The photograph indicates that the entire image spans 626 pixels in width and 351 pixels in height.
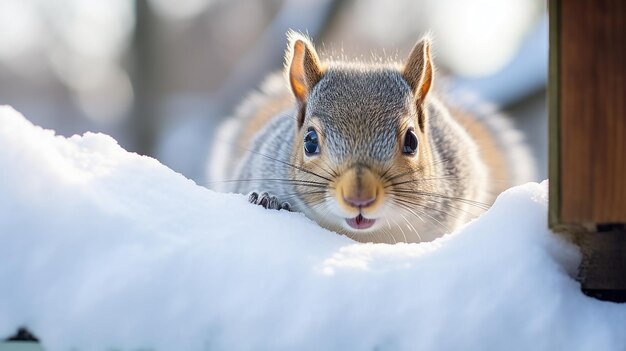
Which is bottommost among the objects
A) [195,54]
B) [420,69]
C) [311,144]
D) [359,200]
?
[359,200]

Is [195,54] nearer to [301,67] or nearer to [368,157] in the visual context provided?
[301,67]

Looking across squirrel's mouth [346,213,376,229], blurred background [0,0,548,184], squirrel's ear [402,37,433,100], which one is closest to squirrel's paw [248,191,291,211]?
squirrel's mouth [346,213,376,229]

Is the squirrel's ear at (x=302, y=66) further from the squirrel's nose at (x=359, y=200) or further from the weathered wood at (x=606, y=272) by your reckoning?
the weathered wood at (x=606, y=272)

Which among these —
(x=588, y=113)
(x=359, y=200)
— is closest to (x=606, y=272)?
(x=588, y=113)

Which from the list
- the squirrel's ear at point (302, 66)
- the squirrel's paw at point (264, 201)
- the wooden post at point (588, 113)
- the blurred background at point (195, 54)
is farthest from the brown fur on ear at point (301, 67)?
the blurred background at point (195, 54)

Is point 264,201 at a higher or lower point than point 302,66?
lower

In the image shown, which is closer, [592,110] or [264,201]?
[592,110]

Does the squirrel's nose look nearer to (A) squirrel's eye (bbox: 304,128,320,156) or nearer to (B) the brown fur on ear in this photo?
(A) squirrel's eye (bbox: 304,128,320,156)

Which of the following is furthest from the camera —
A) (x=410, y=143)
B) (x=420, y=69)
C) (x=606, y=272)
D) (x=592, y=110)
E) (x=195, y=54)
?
(x=195, y=54)
